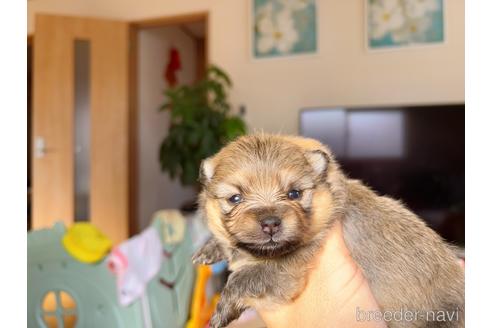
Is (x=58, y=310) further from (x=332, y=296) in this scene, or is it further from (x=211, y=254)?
(x=332, y=296)

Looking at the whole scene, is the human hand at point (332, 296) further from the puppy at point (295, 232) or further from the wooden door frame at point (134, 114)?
the wooden door frame at point (134, 114)

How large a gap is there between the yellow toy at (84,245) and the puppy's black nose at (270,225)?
0.93 meters

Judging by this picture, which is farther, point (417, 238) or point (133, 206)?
point (133, 206)

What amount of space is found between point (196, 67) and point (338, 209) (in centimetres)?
300

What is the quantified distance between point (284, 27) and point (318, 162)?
235 cm

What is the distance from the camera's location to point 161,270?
133 centimetres

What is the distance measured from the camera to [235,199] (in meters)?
0.39

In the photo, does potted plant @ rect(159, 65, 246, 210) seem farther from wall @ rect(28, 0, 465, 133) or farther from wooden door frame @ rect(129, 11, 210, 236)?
wooden door frame @ rect(129, 11, 210, 236)

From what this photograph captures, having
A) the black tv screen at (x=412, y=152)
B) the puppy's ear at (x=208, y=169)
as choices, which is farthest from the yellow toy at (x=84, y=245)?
the black tv screen at (x=412, y=152)

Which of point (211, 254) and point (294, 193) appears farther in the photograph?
point (211, 254)

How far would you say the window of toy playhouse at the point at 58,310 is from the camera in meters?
1.07

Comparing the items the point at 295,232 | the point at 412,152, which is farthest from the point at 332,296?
the point at 412,152
